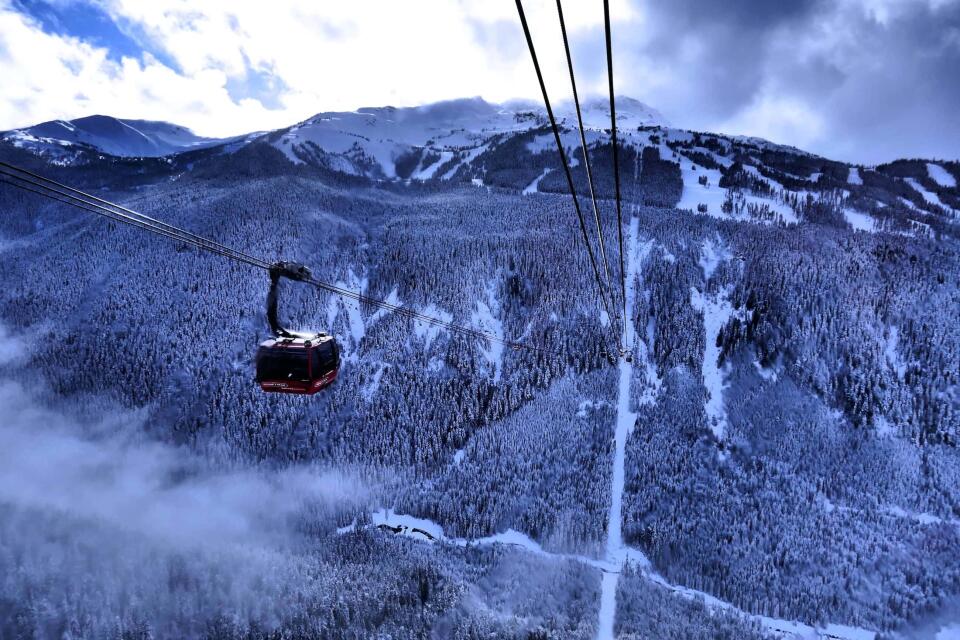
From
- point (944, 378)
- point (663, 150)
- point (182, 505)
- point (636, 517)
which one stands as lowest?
point (182, 505)

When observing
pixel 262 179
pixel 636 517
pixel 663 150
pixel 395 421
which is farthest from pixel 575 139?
pixel 636 517

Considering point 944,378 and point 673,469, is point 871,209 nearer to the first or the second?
point 944,378

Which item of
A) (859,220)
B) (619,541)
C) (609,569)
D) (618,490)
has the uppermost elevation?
(859,220)

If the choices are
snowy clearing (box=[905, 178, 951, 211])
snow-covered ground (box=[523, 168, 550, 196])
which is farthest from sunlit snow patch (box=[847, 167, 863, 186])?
snow-covered ground (box=[523, 168, 550, 196])

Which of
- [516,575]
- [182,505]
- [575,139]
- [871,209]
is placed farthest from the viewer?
[575,139]

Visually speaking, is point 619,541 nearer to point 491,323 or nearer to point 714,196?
point 491,323

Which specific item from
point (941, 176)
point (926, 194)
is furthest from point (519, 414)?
point (941, 176)

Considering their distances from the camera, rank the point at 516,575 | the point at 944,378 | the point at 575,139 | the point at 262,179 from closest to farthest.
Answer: the point at 516,575
the point at 944,378
the point at 262,179
the point at 575,139

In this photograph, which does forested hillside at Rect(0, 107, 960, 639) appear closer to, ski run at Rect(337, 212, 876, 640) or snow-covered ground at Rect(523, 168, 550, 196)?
ski run at Rect(337, 212, 876, 640)
